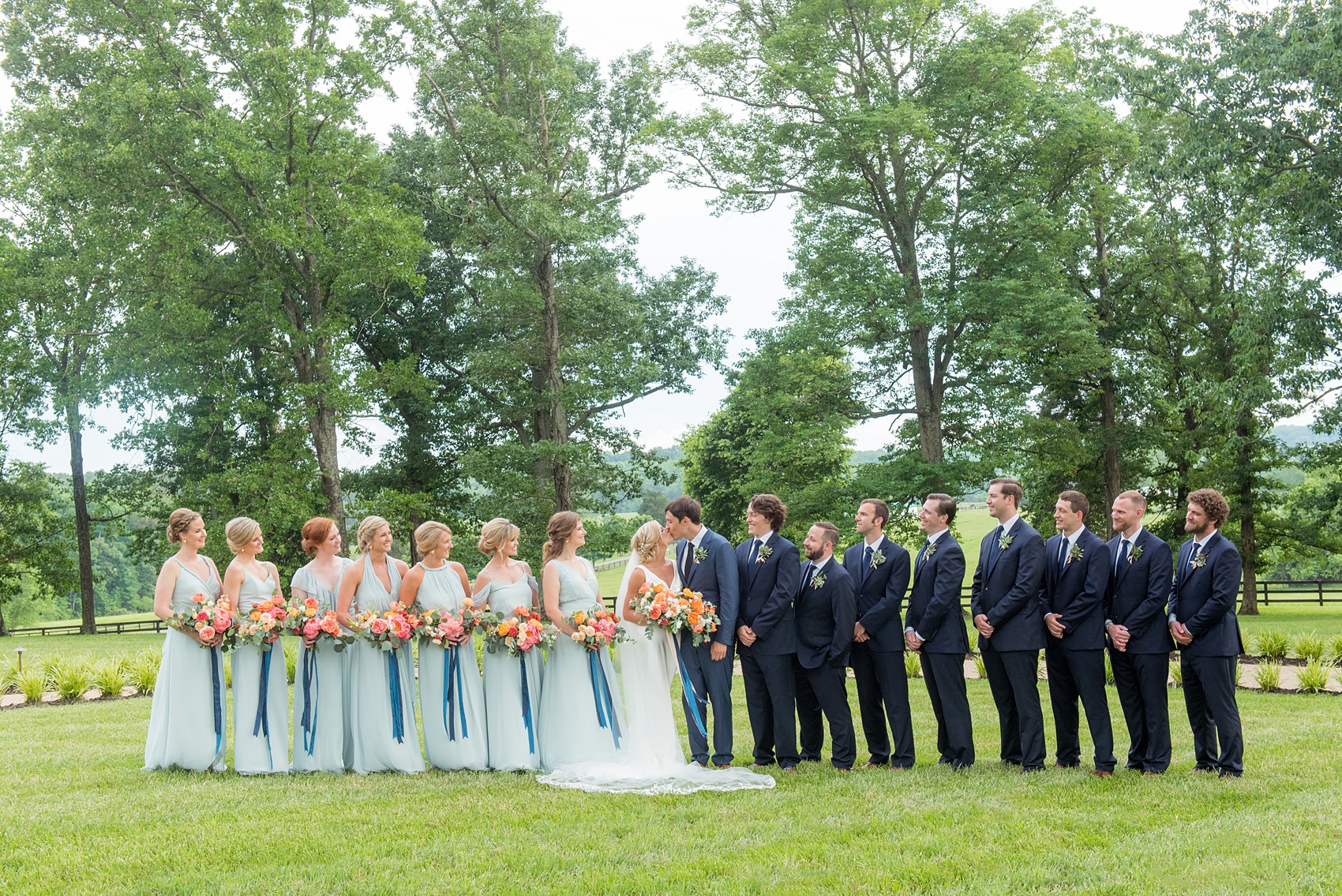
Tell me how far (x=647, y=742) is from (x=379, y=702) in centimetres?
221

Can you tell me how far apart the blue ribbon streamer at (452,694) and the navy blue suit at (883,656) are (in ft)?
10.4

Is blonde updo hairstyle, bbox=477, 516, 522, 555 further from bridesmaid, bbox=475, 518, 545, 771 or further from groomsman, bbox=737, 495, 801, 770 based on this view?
groomsman, bbox=737, 495, 801, 770

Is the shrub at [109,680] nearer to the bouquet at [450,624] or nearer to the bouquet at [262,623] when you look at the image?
the bouquet at [262,623]

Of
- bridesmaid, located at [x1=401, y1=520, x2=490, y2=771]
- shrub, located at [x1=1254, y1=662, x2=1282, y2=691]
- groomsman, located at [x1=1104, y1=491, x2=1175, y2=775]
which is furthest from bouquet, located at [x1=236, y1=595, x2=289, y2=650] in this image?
shrub, located at [x1=1254, y1=662, x2=1282, y2=691]

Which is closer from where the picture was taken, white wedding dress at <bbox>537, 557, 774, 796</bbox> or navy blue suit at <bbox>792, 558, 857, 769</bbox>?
white wedding dress at <bbox>537, 557, 774, 796</bbox>

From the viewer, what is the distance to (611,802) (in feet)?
22.8

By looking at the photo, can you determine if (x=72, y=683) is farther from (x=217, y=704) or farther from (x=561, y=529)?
(x=561, y=529)

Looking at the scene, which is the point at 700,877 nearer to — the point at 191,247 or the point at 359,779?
the point at 359,779

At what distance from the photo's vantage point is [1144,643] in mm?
7629

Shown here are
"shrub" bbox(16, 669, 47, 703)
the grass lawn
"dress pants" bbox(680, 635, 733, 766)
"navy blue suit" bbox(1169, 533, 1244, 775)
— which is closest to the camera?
the grass lawn

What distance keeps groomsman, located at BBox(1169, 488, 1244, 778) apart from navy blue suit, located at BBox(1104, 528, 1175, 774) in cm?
17

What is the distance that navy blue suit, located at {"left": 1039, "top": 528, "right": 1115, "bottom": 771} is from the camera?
25.0 feet

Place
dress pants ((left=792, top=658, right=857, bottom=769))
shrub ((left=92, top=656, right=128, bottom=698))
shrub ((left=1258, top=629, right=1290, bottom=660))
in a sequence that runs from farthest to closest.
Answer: shrub ((left=1258, top=629, right=1290, bottom=660)), shrub ((left=92, top=656, right=128, bottom=698)), dress pants ((left=792, top=658, right=857, bottom=769))

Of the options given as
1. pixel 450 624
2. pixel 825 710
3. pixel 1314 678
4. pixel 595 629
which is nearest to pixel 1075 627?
pixel 825 710
